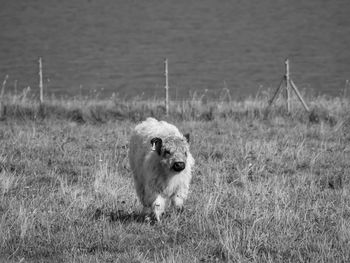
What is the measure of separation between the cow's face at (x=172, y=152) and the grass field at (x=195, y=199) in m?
0.58

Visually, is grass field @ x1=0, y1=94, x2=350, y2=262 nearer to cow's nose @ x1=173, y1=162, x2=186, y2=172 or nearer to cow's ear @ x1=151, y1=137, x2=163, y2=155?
cow's nose @ x1=173, y1=162, x2=186, y2=172

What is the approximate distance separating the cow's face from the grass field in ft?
1.91

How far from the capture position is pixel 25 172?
936cm

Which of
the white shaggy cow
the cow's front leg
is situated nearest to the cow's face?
the white shaggy cow

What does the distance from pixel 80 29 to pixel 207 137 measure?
30.7m

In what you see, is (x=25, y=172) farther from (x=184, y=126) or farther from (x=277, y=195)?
(x=184, y=126)

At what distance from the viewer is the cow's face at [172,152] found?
6699 mm

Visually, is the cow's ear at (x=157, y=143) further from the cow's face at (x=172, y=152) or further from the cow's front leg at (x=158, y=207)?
the cow's front leg at (x=158, y=207)

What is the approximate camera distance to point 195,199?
770cm

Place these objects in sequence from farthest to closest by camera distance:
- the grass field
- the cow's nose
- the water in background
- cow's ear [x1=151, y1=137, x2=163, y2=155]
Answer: the water in background < cow's ear [x1=151, y1=137, x2=163, y2=155] < the cow's nose < the grass field

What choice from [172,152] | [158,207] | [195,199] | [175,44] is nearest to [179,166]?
[172,152]

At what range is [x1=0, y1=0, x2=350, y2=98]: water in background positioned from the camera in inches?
1161

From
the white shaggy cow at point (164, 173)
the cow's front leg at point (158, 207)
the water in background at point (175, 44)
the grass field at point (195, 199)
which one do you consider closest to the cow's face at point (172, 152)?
the white shaggy cow at point (164, 173)

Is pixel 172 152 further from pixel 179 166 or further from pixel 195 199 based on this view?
pixel 195 199
